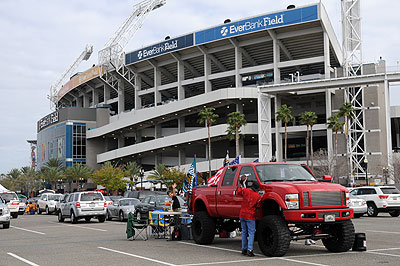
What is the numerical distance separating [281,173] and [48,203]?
3136 centimetres

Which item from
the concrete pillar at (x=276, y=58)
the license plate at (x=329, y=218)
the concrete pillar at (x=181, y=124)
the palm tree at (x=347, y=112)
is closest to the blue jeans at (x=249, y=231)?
the license plate at (x=329, y=218)

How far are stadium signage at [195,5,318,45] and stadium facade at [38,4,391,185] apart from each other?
0.38ft

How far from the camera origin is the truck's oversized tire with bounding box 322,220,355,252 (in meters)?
12.6

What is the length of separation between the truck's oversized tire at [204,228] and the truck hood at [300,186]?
9.35 feet

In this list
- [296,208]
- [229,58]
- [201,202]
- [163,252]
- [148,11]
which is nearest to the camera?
[296,208]

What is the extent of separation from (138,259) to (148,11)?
8641 centimetres

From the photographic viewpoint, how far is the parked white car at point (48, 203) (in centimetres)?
4078

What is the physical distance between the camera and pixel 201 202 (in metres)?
15.7

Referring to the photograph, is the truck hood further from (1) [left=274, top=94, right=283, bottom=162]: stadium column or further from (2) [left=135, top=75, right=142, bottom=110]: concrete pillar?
(2) [left=135, top=75, right=142, bottom=110]: concrete pillar

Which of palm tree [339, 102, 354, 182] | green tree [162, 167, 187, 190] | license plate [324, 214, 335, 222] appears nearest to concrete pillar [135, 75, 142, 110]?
green tree [162, 167, 187, 190]

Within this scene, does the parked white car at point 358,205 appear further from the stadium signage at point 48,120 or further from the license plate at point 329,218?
the stadium signage at point 48,120

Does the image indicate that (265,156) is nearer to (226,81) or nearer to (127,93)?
(226,81)

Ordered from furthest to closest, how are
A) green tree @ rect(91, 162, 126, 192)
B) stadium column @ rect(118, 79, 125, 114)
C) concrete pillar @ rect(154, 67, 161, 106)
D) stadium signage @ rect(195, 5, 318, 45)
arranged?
stadium column @ rect(118, 79, 125, 114)
concrete pillar @ rect(154, 67, 161, 106)
green tree @ rect(91, 162, 126, 192)
stadium signage @ rect(195, 5, 318, 45)

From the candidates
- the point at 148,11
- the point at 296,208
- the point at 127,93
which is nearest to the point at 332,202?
the point at 296,208
